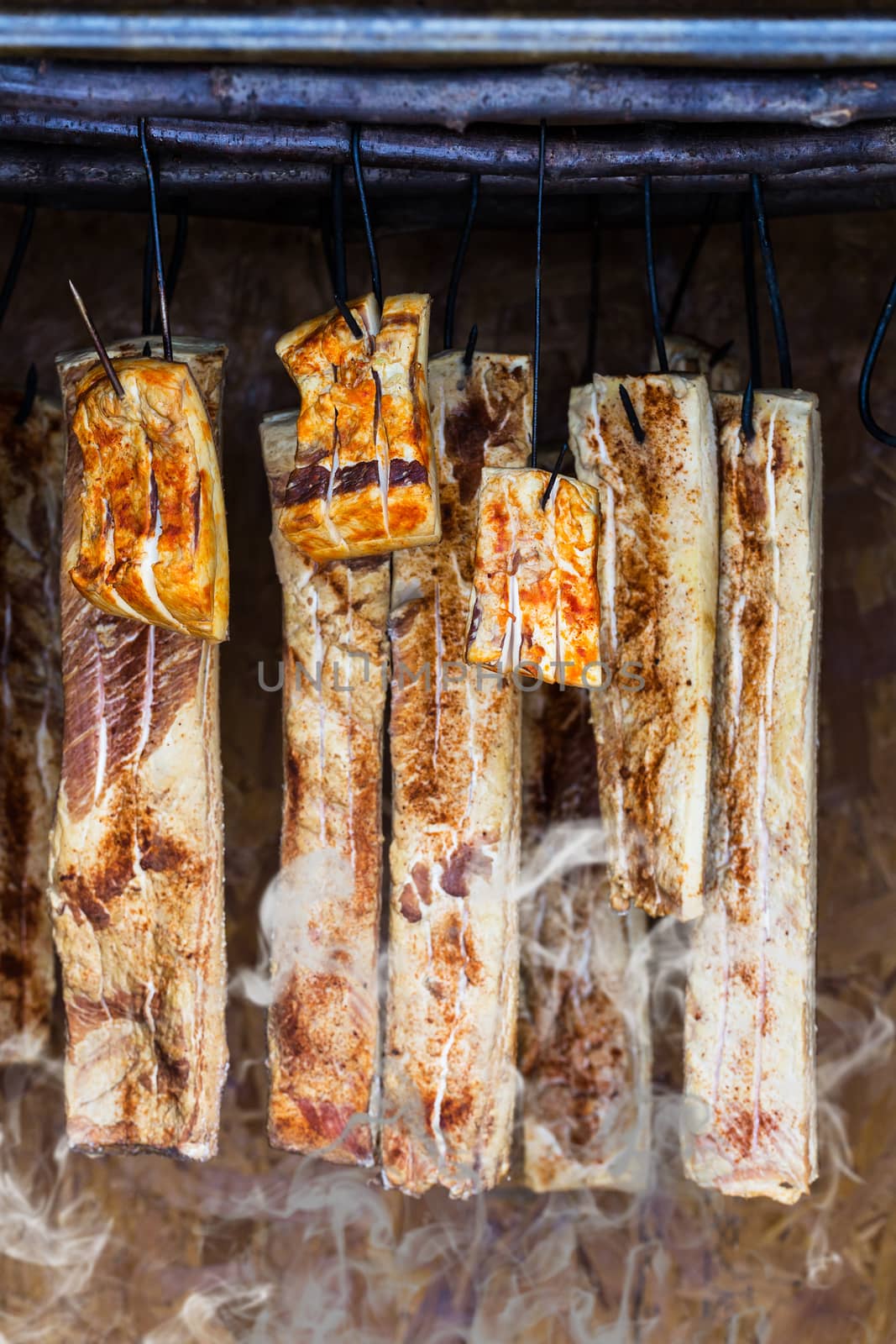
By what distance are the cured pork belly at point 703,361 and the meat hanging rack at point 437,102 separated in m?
0.34

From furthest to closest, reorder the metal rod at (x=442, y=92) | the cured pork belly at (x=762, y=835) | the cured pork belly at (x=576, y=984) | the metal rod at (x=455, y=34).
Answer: the cured pork belly at (x=576, y=984), the cured pork belly at (x=762, y=835), the metal rod at (x=442, y=92), the metal rod at (x=455, y=34)


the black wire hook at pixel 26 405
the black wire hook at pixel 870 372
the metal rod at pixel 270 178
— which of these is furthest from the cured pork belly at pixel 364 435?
the black wire hook at pixel 870 372

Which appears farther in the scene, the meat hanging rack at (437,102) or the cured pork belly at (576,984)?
the cured pork belly at (576,984)

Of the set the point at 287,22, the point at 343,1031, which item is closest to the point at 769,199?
the point at 287,22

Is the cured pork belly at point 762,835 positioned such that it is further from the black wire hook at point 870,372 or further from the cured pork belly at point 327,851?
the cured pork belly at point 327,851

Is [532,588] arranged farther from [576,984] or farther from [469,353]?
[576,984]

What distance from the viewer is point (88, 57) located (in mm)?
2133

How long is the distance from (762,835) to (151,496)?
1449 millimetres

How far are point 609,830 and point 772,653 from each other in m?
0.51

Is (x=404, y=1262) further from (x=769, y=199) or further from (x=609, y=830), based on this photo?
(x=769, y=199)

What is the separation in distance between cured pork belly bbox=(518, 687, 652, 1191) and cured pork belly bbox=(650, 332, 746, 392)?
0.82m

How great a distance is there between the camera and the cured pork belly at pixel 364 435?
2.14 m

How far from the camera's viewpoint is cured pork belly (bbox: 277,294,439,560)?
2.14m

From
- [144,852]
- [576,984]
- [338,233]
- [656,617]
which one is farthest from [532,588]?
[576,984]
